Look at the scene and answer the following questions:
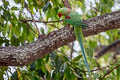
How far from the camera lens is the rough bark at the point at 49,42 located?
163 centimetres

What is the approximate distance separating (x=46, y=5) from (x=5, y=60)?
0.48 m

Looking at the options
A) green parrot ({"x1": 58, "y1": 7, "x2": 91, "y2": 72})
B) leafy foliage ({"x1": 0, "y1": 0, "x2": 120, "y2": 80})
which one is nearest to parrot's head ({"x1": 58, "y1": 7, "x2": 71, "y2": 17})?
green parrot ({"x1": 58, "y1": 7, "x2": 91, "y2": 72})

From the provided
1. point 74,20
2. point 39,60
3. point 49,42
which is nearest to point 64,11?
point 74,20

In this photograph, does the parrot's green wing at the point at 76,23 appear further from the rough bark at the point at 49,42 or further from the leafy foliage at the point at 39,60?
the leafy foliage at the point at 39,60

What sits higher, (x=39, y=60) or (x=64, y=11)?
(x=64, y=11)

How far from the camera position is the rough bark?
1.63 metres

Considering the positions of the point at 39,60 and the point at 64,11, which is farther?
the point at 39,60

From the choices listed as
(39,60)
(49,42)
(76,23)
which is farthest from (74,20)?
(39,60)

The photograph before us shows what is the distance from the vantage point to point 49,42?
→ 165 cm

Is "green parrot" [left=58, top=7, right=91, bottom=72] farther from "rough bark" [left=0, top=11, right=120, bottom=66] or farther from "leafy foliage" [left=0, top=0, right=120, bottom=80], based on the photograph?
"leafy foliage" [left=0, top=0, right=120, bottom=80]

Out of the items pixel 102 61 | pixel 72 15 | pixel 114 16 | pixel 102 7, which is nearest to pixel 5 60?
pixel 72 15

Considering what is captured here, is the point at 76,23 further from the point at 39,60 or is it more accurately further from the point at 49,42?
the point at 39,60

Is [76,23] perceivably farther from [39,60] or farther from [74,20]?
[39,60]

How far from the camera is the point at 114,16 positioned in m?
1.65
